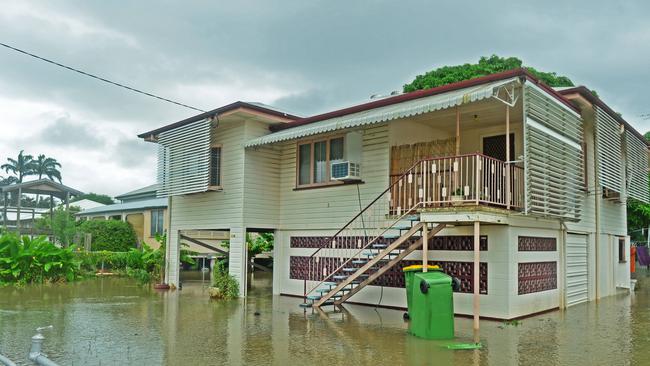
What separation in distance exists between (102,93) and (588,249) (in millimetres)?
14026

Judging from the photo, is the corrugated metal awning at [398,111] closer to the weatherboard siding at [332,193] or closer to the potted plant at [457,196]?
the weatherboard siding at [332,193]

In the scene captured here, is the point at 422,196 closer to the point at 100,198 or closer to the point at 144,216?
the point at 144,216

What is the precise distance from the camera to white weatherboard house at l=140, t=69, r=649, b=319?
10.6 m

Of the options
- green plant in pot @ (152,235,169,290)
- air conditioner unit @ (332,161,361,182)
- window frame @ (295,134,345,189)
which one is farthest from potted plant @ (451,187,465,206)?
green plant in pot @ (152,235,169,290)

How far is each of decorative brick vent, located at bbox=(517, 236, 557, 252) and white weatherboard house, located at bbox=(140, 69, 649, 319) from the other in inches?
1.7

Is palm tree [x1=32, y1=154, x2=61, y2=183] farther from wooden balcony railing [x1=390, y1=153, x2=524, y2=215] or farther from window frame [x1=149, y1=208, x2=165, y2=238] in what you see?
wooden balcony railing [x1=390, y1=153, x2=524, y2=215]

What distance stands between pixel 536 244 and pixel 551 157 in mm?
1962

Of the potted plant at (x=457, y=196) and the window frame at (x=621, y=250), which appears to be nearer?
the potted plant at (x=457, y=196)

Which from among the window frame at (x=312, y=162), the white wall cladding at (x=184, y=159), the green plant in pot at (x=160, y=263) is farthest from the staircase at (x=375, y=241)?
the green plant in pot at (x=160, y=263)

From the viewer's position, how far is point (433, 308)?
28.3 feet

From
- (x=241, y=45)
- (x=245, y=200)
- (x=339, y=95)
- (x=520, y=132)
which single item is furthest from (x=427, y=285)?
(x=339, y=95)

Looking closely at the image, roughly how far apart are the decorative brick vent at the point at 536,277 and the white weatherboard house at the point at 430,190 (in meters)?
0.04

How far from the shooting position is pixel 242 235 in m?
14.7

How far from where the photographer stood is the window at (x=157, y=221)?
30.6m
